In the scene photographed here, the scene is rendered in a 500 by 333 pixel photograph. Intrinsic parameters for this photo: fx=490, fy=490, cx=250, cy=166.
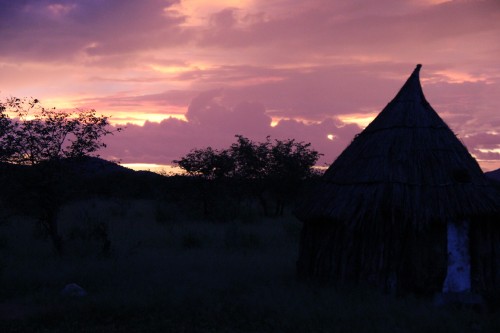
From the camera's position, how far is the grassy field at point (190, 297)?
8648mm

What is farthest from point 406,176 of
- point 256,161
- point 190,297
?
point 256,161

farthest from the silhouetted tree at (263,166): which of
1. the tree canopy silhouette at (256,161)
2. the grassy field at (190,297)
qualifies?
the grassy field at (190,297)

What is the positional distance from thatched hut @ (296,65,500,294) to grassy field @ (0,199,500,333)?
1.88ft

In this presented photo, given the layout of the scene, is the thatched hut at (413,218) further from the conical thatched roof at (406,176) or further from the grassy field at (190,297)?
the grassy field at (190,297)

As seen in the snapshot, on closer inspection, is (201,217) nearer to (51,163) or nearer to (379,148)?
(51,163)

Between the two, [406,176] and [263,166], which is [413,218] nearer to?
[406,176]

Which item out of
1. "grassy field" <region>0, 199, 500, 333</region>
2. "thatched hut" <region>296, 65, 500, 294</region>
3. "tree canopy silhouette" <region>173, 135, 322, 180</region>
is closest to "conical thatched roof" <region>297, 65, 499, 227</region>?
"thatched hut" <region>296, 65, 500, 294</region>

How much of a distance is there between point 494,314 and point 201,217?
720 inches

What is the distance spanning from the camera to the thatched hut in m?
9.72

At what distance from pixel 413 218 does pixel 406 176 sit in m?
0.97

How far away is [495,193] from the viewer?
1013 cm

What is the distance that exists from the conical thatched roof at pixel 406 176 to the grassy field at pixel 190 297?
1.72 metres

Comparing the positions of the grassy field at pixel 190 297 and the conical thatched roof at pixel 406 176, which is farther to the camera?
the conical thatched roof at pixel 406 176

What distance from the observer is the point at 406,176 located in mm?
10039
